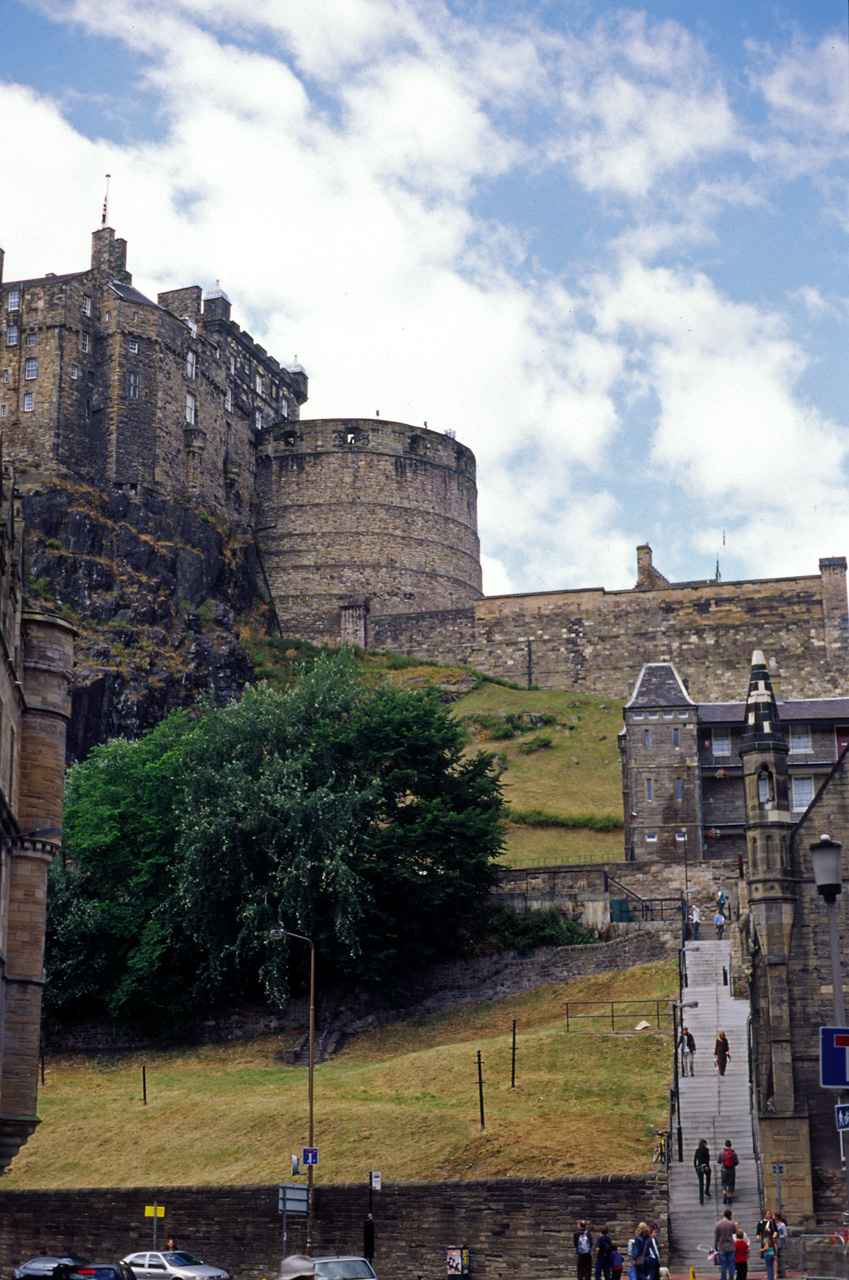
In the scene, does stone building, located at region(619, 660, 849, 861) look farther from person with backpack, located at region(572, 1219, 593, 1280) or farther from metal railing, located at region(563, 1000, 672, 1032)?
person with backpack, located at region(572, 1219, 593, 1280)

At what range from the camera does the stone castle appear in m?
78.9

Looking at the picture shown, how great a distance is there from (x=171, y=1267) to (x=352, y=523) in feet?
214

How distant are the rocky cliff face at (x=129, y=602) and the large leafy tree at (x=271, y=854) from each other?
12.4 m

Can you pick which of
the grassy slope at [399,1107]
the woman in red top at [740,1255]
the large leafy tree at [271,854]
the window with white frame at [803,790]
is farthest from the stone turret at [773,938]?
the window with white frame at [803,790]

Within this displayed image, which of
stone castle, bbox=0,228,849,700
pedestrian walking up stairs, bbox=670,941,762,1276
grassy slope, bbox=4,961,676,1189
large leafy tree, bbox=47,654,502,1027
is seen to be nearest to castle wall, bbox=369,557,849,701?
stone castle, bbox=0,228,849,700

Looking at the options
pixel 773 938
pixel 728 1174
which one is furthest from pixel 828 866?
pixel 728 1174

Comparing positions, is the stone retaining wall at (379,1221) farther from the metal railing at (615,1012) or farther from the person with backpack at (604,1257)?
the metal railing at (615,1012)

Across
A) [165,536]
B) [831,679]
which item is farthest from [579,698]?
[165,536]

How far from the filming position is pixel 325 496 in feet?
305

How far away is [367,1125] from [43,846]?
12249 mm

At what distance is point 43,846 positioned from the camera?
27234 mm

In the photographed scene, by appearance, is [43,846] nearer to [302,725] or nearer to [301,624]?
[302,725]

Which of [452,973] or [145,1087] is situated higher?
[452,973]

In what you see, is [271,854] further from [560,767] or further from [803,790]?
[560,767]
